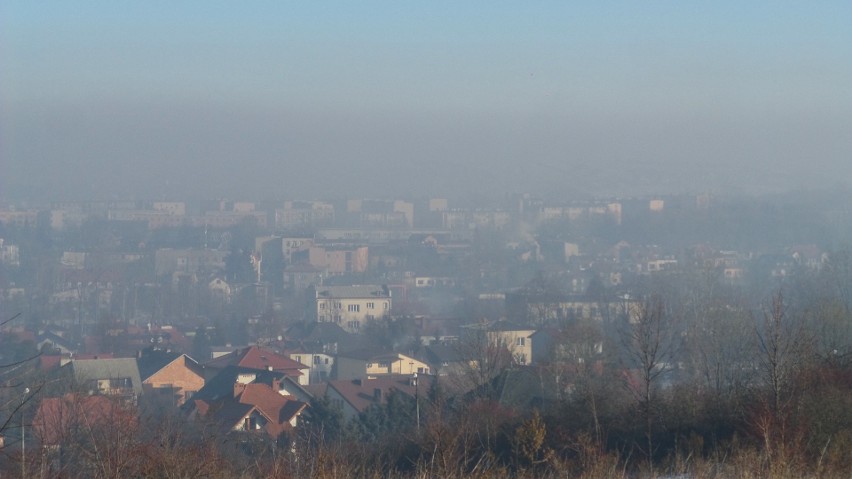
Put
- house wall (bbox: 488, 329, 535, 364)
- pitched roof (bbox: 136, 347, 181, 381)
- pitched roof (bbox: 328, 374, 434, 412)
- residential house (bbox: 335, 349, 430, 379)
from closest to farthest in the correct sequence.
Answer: pitched roof (bbox: 328, 374, 434, 412) < pitched roof (bbox: 136, 347, 181, 381) < residential house (bbox: 335, 349, 430, 379) < house wall (bbox: 488, 329, 535, 364)

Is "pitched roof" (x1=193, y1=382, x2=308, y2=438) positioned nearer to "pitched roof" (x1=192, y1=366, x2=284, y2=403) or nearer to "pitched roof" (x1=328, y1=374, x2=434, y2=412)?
"pitched roof" (x1=328, y1=374, x2=434, y2=412)

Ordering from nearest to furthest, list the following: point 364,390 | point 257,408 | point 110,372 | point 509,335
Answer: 1. point 257,408
2. point 364,390
3. point 110,372
4. point 509,335

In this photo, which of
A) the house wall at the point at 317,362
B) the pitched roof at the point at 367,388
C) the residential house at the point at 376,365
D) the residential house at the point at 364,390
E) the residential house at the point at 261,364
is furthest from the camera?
the house wall at the point at 317,362

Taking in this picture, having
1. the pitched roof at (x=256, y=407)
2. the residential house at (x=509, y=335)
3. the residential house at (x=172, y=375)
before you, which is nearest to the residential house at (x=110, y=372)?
the residential house at (x=172, y=375)

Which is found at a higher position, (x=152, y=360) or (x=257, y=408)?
(x=257, y=408)

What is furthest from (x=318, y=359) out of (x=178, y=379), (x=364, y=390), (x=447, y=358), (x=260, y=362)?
(x=364, y=390)

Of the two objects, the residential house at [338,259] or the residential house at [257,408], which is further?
the residential house at [338,259]

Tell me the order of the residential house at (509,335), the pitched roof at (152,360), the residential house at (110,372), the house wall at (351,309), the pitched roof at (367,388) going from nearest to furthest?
the pitched roof at (367,388), the residential house at (110,372), the pitched roof at (152,360), the residential house at (509,335), the house wall at (351,309)

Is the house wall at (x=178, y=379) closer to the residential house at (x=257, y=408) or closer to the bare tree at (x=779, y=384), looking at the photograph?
the residential house at (x=257, y=408)

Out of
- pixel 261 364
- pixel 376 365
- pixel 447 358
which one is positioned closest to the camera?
pixel 261 364

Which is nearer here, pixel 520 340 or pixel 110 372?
pixel 110 372

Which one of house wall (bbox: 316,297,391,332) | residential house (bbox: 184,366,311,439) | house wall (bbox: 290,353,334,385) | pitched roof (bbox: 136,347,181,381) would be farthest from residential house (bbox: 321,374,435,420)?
house wall (bbox: 316,297,391,332)

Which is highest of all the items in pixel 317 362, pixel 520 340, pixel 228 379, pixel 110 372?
pixel 110 372

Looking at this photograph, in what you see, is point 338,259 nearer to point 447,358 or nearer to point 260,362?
point 447,358
